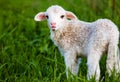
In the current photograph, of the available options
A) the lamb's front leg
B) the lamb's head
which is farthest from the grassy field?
the lamb's head

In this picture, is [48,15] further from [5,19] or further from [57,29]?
[5,19]

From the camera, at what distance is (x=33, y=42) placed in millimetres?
9758

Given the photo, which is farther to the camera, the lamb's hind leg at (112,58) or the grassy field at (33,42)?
the grassy field at (33,42)

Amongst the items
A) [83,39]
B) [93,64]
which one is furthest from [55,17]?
[93,64]

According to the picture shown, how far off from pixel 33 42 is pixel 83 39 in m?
2.28

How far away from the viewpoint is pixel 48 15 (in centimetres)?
758

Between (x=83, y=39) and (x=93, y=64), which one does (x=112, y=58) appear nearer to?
(x=93, y=64)

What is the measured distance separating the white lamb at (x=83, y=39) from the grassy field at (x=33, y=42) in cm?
18

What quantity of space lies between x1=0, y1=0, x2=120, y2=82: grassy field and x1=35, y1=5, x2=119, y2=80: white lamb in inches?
7.0

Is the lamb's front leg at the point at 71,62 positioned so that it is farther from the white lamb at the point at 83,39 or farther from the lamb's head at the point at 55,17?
the lamb's head at the point at 55,17

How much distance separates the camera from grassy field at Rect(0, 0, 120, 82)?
7883 millimetres

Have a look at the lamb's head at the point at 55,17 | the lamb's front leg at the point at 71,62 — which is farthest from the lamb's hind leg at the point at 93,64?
the lamb's head at the point at 55,17

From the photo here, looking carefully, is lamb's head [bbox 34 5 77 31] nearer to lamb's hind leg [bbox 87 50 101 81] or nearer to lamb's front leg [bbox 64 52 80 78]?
lamb's front leg [bbox 64 52 80 78]

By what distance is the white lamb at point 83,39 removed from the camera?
7336 mm
